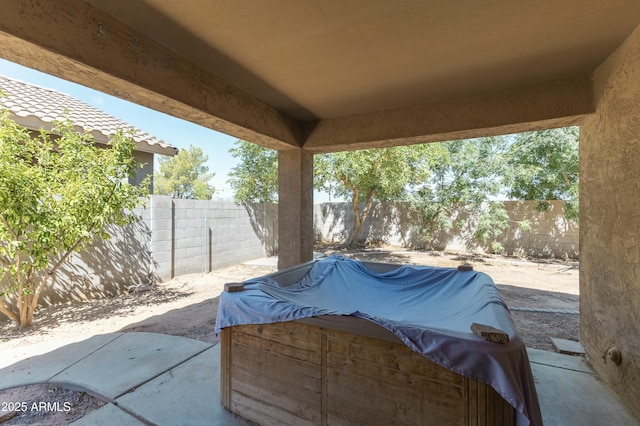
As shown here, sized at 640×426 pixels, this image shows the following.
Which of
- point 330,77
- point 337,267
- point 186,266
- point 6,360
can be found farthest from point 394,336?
point 186,266

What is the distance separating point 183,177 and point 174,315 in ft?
78.9

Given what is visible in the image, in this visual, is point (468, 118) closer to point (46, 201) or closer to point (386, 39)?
point (386, 39)

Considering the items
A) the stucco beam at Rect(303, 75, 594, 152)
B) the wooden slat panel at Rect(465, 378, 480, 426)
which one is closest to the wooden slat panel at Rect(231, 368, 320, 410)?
the wooden slat panel at Rect(465, 378, 480, 426)

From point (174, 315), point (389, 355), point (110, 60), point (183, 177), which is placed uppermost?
point (183, 177)

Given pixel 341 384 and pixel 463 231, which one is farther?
pixel 463 231

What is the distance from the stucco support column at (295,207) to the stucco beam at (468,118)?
350 mm

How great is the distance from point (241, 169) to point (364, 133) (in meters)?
7.62

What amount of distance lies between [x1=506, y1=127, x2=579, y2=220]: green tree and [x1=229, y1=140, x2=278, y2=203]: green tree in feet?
23.5

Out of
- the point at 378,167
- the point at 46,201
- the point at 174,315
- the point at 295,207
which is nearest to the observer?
the point at 46,201

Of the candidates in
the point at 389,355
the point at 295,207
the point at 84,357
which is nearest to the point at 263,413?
the point at 389,355

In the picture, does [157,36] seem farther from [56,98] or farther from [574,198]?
[574,198]

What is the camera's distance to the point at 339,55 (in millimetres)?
1984

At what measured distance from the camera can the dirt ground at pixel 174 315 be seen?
2098 millimetres

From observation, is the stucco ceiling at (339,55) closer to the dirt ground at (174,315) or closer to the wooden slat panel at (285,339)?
the wooden slat panel at (285,339)
